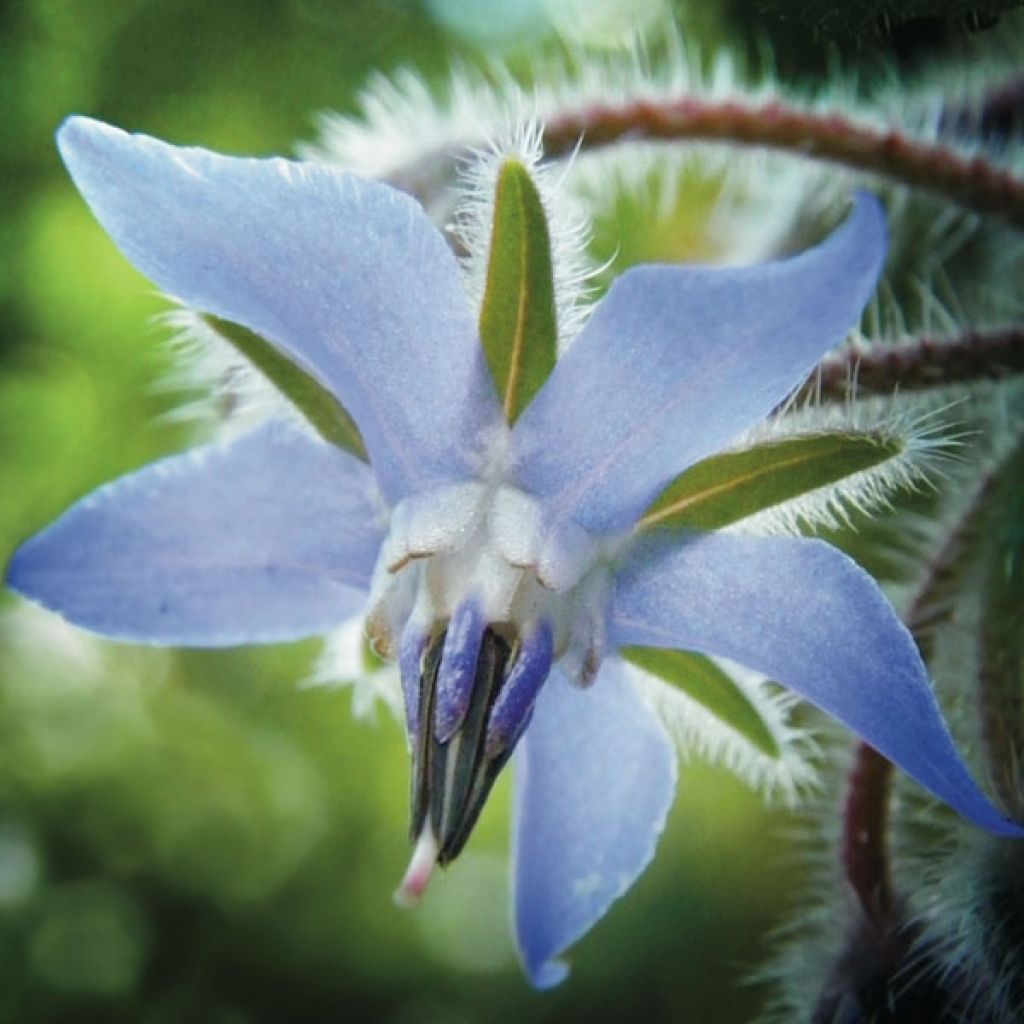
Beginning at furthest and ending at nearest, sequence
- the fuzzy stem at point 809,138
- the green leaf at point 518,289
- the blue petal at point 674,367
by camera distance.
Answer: the fuzzy stem at point 809,138 → the green leaf at point 518,289 → the blue petal at point 674,367

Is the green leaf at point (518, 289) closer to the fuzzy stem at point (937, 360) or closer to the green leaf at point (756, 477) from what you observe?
the green leaf at point (756, 477)

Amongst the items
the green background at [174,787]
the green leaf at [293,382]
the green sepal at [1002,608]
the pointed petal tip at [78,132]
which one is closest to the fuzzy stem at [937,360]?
the green sepal at [1002,608]

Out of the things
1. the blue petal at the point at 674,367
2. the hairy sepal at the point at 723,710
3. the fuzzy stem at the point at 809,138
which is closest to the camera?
the blue petal at the point at 674,367

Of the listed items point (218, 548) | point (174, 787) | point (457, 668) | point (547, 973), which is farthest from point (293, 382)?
point (174, 787)

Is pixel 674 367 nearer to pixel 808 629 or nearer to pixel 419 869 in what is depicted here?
pixel 808 629

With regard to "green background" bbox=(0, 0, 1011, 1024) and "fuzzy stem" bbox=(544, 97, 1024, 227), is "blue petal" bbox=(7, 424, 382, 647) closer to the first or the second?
"fuzzy stem" bbox=(544, 97, 1024, 227)
